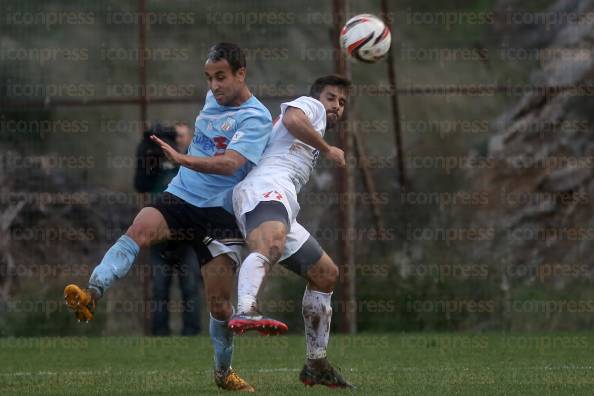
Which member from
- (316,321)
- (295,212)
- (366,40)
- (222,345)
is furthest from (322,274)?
(366,40)

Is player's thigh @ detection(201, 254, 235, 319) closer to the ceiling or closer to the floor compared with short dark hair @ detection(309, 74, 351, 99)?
closer to the floor

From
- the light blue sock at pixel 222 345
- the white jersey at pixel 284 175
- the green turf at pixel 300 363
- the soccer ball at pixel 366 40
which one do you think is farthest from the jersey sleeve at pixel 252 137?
the soccer ball at pixel 366 40

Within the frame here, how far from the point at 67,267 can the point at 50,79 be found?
5.38 meters

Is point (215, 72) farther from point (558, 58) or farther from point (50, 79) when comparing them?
point (50, 79)

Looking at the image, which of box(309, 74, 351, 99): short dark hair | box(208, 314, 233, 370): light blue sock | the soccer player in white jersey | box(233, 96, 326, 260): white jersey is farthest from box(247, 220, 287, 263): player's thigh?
box(309, 74, 351, 99): short dark hair

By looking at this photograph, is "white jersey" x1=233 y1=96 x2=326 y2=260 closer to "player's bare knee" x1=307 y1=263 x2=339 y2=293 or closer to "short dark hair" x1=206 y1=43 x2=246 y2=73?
"player's bare knee" x1=307 y1=263 x2=339 y2=293

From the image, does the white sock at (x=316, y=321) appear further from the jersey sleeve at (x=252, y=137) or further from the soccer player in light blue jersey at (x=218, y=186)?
the jersey sleeve at (x=252, y=137)

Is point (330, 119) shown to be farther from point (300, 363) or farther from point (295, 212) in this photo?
point (300, 363)

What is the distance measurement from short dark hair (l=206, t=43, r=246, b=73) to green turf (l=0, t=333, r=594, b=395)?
1.90 metres

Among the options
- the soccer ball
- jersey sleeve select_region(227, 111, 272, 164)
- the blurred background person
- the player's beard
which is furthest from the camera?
the blurred background person

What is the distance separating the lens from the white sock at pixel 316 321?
22.7 feet

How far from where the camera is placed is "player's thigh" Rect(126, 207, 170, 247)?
648 centimetres

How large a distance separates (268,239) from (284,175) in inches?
23.2

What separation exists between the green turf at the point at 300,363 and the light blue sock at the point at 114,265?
0.83 metres
